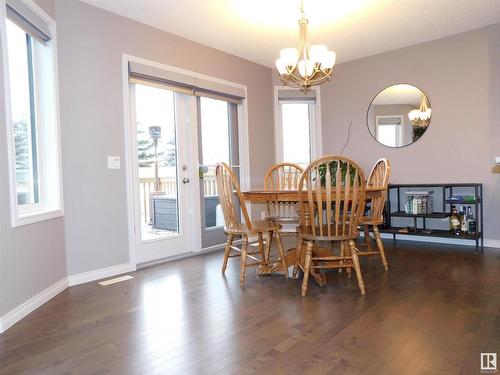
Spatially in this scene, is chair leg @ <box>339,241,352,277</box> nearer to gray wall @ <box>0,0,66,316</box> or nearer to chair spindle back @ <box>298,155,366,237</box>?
chair spindle back @ <box>298,155,366,237</box>

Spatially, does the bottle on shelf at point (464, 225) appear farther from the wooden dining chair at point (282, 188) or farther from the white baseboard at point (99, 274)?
the white baseboard at point (99, 274)

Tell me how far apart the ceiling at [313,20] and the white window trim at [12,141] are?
57 centimetres

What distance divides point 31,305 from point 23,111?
1342mm

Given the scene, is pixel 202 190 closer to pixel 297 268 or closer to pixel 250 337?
pixel 297 268

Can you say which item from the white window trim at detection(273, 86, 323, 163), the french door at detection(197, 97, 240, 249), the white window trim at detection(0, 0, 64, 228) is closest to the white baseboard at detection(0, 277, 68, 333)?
the white window trim at detection(0, 0, 64, 228)

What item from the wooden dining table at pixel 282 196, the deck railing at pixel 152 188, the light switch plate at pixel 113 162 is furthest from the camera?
the deck railing at pixel 152 188

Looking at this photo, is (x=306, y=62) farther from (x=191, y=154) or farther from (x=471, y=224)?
(x=471, y=224)

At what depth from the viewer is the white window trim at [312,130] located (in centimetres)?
503

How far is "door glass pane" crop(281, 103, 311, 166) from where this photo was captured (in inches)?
201

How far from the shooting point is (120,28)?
3283mm

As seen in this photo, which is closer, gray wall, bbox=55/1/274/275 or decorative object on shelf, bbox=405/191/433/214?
gray wall, bbox=55/1/274/275

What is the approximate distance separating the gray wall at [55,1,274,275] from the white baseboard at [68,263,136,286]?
0.04 metres

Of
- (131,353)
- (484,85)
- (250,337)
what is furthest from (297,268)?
(484,85)

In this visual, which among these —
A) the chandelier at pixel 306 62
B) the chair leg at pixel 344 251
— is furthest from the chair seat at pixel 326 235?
the chandelier at pixel 306 62
